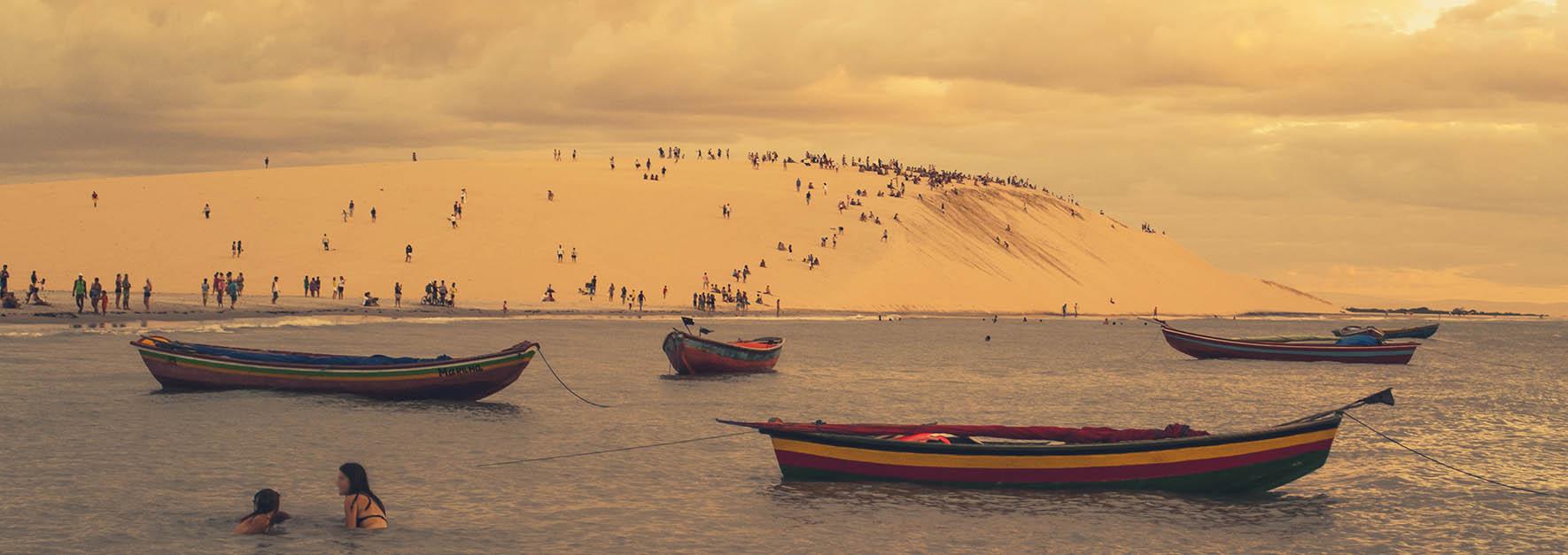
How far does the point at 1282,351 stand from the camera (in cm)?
6184

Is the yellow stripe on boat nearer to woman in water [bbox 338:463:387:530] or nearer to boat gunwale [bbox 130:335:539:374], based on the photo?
woman in water [bbox 338:463:387:530]

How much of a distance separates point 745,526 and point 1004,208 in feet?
429

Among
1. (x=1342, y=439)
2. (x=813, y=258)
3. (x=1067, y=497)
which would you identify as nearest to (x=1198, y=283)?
(x=813, y=258)

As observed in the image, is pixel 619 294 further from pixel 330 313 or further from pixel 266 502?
pixel 266 502

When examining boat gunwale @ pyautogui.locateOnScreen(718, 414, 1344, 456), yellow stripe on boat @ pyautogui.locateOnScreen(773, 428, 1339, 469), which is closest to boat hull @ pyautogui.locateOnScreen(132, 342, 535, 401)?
boat gunwale @ pyautogui.locateOnScreen(718, 414, 1344, 456)

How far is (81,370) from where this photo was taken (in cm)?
3734

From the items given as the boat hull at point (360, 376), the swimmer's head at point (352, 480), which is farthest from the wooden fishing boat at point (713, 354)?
the swimmer's head at point (352, 480)

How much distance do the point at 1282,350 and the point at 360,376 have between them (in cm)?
4370

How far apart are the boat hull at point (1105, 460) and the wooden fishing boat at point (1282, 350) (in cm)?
4165

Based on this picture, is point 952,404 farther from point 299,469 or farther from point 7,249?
point 7,249

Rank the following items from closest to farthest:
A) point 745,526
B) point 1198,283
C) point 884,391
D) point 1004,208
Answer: point 745,526 → point 884,391 → point 1004,208 → point 1198,283

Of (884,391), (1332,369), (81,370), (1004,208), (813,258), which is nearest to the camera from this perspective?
(81,370)

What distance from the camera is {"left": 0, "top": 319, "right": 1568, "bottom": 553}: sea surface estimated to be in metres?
18.4

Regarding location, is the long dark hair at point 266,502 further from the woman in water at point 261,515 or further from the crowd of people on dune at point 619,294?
the crowd of people on dune at point 619,294
